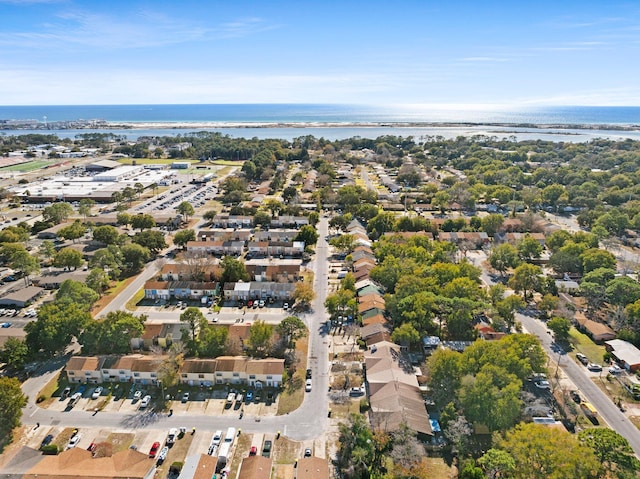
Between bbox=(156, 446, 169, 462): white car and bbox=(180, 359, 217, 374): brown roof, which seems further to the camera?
bbox=(180, 359, 217, 374): brown roof

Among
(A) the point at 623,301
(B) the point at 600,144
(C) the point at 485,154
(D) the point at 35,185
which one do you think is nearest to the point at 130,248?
(A) the point at 623,301

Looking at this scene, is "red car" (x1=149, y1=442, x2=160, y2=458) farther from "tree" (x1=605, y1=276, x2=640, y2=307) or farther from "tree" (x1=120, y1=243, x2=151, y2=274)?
"tree" (x1=605, y1=276, x2=640, y2=307)

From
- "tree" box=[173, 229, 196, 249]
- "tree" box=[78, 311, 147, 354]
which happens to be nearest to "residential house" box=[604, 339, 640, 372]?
"tree" box=[78, 311, 147, 354]

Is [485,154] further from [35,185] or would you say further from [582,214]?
[35,185]

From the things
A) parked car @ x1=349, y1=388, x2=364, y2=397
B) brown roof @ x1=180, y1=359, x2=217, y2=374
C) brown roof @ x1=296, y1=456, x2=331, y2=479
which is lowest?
parked car @ x1=349, y1=388, x2=364, y2=397

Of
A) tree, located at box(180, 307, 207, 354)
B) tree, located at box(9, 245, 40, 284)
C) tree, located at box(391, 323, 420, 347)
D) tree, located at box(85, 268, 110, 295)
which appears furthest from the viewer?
tree, located at box(9, 245, 40, 284)

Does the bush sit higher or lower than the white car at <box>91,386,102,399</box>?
higher
